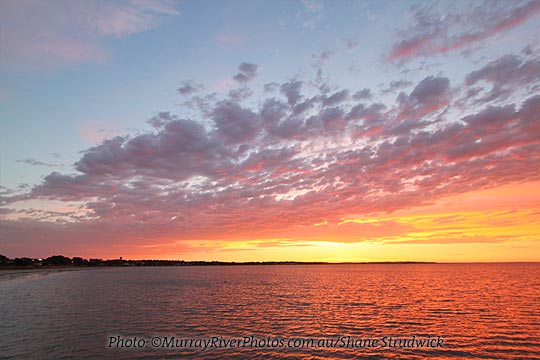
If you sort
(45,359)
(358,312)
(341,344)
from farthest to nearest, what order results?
(358,312), (341,344), (45,359)

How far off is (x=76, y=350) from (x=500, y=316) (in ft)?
165

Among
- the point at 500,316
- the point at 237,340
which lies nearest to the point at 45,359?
the point at 237,340

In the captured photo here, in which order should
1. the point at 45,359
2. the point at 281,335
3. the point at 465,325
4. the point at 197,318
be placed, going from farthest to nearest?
the point at 197,318
the point at 465,325
the point at 281,335
the point at 45,359

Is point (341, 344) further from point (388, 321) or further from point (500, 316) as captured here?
point (500, 316)

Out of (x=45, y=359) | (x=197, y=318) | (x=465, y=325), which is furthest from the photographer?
(x=197, y=318)

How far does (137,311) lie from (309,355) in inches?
1271

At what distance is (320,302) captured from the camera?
6200 cm

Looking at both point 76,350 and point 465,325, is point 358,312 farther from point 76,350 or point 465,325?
point 76,350

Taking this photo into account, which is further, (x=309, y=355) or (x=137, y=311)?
(x=137, y=311)

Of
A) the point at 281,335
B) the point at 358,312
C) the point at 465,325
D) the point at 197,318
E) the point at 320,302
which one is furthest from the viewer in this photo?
the point at 320,302

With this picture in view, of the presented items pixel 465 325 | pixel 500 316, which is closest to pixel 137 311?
pixel 465 325

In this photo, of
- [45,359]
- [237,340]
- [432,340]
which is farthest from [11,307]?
[432,340]

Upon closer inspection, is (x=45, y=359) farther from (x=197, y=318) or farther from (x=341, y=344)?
(x=341, y=344)

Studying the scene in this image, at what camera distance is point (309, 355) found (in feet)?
93.4
